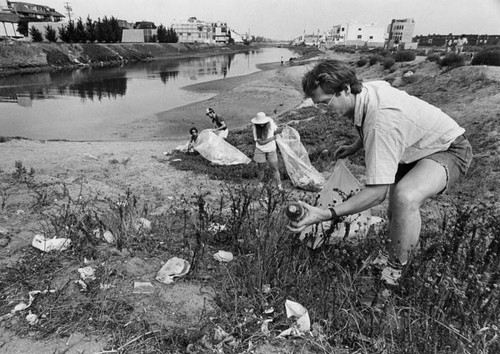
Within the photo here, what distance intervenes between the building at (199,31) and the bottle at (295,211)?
114525mm

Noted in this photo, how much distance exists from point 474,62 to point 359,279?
16.1 m

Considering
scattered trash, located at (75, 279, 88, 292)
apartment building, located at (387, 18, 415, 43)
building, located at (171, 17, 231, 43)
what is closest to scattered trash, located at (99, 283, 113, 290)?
scattered trash, located at (75, 279, 88, 292)

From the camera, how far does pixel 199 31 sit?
113375 mm

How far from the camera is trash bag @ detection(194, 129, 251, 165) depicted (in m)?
7.17

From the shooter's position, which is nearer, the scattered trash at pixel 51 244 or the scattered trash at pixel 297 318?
the scattered trash at pixel 297 318

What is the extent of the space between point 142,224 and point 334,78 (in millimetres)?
2041

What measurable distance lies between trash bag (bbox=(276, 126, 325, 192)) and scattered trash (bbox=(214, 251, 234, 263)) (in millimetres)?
3318

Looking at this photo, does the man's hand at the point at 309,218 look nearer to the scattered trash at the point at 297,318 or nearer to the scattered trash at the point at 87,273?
→ the scattered trash at the point at 297,318

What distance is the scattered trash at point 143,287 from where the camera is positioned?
7.25 ft

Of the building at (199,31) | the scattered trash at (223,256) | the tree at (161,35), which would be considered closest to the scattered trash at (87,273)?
the scattered trash at (223,256)

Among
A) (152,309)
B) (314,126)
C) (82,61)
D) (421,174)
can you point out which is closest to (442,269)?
(421,174)

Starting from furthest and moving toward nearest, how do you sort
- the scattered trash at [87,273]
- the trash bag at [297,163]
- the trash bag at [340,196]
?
the trash bag at [297,163]
the trash bag at [340,196]
the scattered trash at [87,273]

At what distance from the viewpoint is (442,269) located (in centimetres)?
185

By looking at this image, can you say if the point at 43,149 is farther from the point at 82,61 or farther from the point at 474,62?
the point at 82,61
